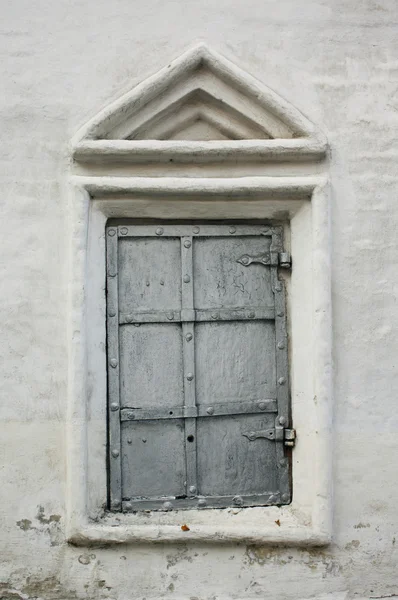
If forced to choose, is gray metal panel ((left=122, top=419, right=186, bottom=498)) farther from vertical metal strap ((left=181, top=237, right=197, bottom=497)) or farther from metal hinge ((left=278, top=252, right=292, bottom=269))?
metal hinge ((left=278, top=252, right=292, bottom=269))

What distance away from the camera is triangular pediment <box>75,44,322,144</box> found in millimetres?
2850

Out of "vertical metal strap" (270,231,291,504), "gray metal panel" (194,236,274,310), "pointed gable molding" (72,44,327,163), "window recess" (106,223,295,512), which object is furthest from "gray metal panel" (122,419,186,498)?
"pointed gable molding" (72,44,327,163)

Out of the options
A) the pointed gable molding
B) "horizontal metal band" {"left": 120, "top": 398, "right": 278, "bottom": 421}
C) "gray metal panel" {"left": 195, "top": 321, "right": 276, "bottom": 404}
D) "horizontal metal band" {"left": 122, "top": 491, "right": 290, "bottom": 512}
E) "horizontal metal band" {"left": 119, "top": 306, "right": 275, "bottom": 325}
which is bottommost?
"horizontal metal band" {"left": 122, "top": 491, "right": 290, "bottom": 512}

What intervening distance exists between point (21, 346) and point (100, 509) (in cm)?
76

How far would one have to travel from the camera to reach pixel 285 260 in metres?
2.99

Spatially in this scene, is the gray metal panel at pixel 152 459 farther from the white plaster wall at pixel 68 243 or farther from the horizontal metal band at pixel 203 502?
the white plaster wall at pixel 68 243

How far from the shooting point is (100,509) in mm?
2861

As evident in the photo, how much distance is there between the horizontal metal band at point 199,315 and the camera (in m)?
2.95

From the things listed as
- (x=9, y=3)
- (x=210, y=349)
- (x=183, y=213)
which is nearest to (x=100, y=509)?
(x=210, y=349)

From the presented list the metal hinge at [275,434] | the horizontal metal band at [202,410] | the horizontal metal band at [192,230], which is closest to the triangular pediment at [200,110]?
the horizontal metal band at [192,230]

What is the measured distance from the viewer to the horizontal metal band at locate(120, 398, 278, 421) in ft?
9.57

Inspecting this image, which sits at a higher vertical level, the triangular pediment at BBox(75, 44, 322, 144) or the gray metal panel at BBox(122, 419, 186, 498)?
the triangular pediment at BBox(75, 44, 322, 144)

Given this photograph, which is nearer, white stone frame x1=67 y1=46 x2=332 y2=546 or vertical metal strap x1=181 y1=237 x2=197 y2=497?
white stone frame x1=67 y1=46 x2=332 y2=546

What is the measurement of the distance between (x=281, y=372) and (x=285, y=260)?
1.60ft
